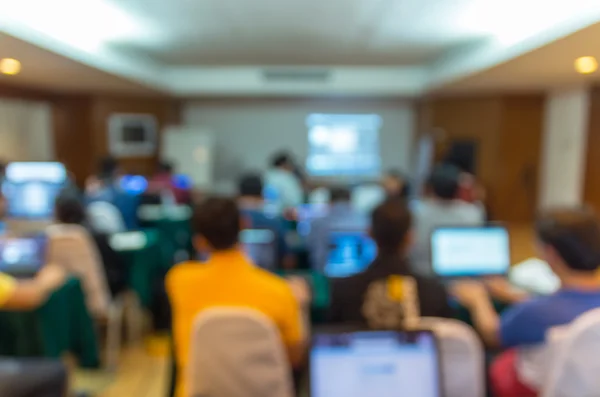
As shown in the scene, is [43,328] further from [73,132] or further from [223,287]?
[73,132]

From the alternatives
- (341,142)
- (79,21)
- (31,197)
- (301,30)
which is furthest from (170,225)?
(341,142)

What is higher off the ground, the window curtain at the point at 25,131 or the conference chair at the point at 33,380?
the window curtain at the point at 25,131

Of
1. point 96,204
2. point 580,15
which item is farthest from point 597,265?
point 96,204

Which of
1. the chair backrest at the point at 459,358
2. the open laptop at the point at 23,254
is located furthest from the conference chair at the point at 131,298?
the chair backrest at the point at 459,358

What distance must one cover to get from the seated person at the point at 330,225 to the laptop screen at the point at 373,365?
93.3 inches

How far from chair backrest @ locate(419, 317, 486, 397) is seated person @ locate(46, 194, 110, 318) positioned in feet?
7.85

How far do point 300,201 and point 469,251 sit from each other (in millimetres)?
3425

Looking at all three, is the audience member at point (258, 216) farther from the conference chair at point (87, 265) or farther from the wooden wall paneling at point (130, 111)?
the wooden wall paneling at point (130, 111)

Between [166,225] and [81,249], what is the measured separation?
1.79 m

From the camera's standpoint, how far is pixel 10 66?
4.29 meters

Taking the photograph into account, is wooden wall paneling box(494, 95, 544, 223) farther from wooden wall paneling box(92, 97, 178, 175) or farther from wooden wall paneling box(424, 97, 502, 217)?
wooden wall paneling box(92, 97, 178, 175)

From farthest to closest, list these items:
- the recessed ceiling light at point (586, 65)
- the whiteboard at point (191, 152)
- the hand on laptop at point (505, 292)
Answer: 1. the whiteboard at point (191, 152)
2. the recessed ceiling light at point (586, 65)
3. the hand on laptop at point (505, 292)

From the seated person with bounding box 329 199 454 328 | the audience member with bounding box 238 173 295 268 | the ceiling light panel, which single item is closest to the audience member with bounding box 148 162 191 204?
the ceiling light panel

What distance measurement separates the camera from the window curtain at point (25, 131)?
627cm
